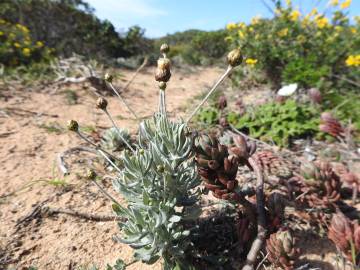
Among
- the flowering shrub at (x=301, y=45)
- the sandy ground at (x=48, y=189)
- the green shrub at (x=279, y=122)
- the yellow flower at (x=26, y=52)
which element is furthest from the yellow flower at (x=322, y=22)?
the yellow flower at (x=26, y=52)

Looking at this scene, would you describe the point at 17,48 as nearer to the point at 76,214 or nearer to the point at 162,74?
the point at 76,214

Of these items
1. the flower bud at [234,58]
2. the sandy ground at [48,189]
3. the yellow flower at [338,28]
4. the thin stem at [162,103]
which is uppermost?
the yellow flower at [338,28]

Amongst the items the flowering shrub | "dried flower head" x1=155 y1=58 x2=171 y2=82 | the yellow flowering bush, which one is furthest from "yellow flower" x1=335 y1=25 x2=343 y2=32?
the yellow flowering bush

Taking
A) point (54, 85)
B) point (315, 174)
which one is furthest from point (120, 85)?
point (315, 174)

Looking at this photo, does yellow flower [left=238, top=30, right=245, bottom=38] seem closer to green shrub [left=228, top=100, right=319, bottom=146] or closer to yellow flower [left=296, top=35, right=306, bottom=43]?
yellow flower [left=296, top=35, right=306, bottom=43]

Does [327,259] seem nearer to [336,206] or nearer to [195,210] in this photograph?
[336,206]

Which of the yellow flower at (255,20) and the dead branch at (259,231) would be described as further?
the yellow flower at (255,20)

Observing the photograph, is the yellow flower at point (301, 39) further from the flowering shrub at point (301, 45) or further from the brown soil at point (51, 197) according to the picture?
the brown soil at point (51, 197)
